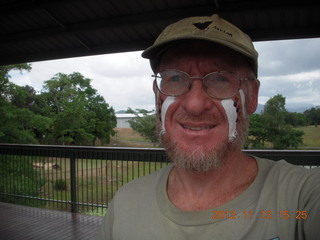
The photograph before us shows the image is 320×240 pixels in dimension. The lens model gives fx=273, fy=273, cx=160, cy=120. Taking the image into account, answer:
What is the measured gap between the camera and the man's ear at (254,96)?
1.24 metres

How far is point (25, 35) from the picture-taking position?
13.2 ft

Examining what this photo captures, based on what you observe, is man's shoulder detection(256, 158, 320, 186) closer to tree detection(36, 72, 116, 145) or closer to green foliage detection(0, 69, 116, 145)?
green foliage detection(0, 69, 116, 145)

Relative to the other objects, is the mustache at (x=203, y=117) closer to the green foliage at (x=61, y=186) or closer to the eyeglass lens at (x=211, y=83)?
the eyeglass lens at (x=211, y=83)

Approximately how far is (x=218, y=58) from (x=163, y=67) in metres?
0.25

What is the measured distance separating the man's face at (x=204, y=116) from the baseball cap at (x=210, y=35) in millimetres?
65

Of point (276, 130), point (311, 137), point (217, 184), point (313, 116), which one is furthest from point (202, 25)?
point (313, 116)

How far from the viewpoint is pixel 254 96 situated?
1271 mm

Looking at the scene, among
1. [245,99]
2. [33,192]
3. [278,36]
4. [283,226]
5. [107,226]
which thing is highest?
[278,36]

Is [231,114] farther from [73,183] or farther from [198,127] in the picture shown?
[73,183]

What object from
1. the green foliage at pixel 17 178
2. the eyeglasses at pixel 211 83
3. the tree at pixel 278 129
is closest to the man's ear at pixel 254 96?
the eyeglasses at pixel 211 83

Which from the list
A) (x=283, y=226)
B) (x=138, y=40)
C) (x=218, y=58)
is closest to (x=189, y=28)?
(x=218, y=58)

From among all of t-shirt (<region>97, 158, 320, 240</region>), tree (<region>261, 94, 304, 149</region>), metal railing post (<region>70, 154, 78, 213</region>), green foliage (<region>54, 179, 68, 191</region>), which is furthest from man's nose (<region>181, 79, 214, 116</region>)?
tree (<region>261, 94, 304, 149</region>)

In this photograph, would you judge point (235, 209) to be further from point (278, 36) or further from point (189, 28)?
→ point (278, 36)

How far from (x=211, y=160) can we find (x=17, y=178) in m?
6.07
